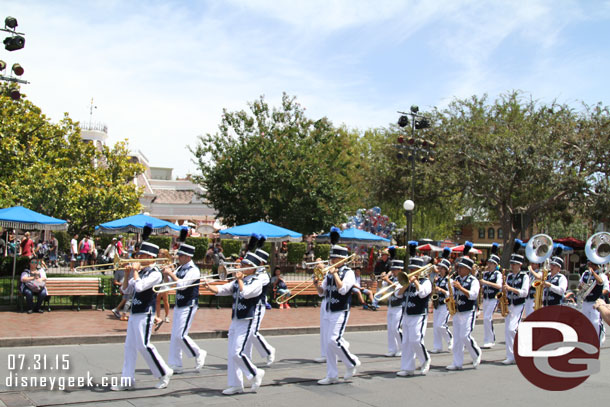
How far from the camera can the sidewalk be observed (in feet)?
36.4

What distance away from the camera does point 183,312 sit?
9055mm

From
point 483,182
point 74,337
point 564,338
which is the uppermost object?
point 483,182

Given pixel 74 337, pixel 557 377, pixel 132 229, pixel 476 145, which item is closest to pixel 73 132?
pixel 132 229

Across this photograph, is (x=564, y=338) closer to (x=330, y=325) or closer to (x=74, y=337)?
(x=330, y=325)

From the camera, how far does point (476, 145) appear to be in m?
28.6

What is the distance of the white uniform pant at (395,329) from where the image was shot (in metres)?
11.3

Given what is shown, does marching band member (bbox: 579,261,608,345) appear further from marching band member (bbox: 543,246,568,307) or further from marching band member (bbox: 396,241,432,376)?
marching band member (bbox: 396,241,432,376)

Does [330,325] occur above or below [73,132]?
below

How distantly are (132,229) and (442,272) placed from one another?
1179cm

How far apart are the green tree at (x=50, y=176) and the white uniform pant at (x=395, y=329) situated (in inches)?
720

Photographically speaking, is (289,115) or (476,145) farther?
(289,115)

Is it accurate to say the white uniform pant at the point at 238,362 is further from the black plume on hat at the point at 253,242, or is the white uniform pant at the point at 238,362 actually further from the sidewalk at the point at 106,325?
the sidewalk at the point at 106,325

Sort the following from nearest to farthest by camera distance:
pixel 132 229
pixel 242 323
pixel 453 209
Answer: pixel 242 323 < pixel 132 229 < pixel 453 209

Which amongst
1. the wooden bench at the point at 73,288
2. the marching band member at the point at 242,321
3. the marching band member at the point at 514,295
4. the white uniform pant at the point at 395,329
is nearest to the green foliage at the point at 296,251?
the wooden bench at the point at 73,288
